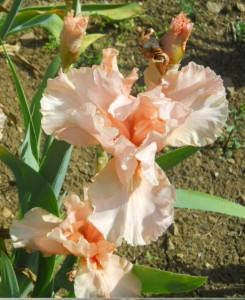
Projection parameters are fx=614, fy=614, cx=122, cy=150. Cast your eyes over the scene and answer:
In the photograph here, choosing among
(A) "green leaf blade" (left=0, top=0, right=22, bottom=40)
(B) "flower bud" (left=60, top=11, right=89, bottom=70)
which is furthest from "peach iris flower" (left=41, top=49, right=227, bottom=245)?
(A) "green leaf blade" (left=0, top=0, right=22, bottom=40)

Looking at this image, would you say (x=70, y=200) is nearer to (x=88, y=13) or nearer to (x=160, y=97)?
(x=160, y=97)

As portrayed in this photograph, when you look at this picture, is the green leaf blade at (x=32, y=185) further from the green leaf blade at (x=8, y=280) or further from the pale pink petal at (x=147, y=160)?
the pale pink petal at (x=147, y=160)

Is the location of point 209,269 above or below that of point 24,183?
below

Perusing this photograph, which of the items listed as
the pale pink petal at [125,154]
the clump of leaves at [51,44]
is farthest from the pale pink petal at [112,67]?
the clump of leaves at [51,44]

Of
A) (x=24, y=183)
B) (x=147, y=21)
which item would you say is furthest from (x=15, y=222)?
(x=147, y=21)

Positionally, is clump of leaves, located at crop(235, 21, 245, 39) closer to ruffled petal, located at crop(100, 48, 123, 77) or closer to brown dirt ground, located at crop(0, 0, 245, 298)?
brown dirt ground, located at crop(0, 0, 245, 298)

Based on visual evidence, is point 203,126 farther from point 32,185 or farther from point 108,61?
point 32,185
